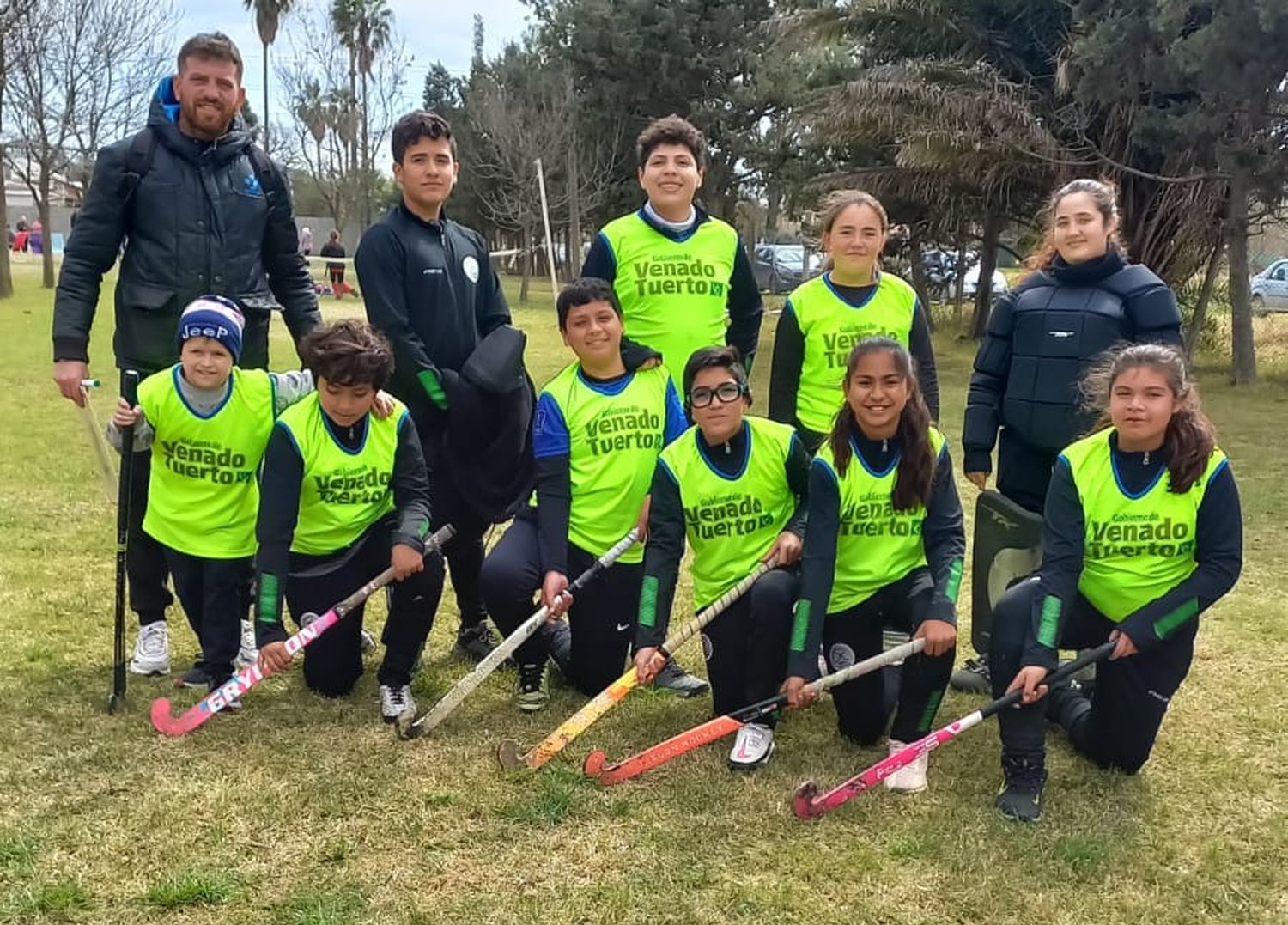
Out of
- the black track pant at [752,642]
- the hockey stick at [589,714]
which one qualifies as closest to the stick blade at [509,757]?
the hockey stick at [589,714]

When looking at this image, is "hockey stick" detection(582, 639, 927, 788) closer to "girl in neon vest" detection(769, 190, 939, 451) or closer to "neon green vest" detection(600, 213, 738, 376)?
"girl in neon vest" detection(769, 190, 939, 451)

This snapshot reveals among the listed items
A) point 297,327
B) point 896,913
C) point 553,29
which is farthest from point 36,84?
point 896,913

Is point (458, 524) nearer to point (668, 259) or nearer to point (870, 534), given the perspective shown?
point (668, 259)

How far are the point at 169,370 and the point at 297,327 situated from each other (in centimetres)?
75

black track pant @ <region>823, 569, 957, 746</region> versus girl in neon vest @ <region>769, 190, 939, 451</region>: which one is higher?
girl in neon vest @ <region>769, 190, 939, 451</region>

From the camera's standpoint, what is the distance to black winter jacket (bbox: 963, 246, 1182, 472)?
4.03 m

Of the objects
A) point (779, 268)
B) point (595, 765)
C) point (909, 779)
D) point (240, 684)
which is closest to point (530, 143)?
point (779, 268)

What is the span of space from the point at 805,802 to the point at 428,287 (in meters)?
2.36

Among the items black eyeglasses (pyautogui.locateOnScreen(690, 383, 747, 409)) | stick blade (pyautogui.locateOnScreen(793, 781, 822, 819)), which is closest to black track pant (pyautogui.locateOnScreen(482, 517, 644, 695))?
black eyeglasses (pyautogui.locateOnScreen(690, 383, 747, 409))

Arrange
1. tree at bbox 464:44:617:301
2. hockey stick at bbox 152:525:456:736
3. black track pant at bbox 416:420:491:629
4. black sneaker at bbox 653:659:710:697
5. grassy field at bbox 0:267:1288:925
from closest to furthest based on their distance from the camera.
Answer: grassy field at bbox 0:267:1288:925 → hockey stick at bbox 152:525:456:736 → black sneaker at bbox 653:659:710:697 → black track pant at bbox 416:420:491:629 → tree at bbox 464:44:617:301

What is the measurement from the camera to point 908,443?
3684mm

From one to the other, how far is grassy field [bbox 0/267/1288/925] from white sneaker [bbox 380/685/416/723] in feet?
0.21

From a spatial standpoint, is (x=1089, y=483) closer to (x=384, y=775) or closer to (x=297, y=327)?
(x=384, y=775)

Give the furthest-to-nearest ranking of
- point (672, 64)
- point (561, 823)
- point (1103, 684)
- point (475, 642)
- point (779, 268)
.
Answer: point (779, 268), point (672, 64), point (475, 642), point (1103, 684), point (561, 823)
